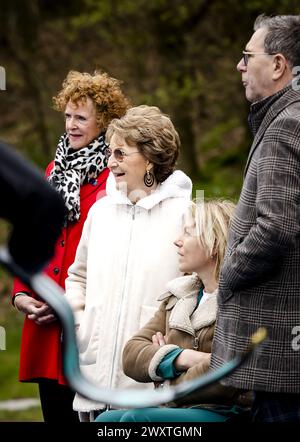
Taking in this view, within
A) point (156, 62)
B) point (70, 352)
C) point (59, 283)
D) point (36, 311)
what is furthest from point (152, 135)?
point (156, 62)

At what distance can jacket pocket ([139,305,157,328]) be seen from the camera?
4422mm

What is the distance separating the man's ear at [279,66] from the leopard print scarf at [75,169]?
3.98 feet

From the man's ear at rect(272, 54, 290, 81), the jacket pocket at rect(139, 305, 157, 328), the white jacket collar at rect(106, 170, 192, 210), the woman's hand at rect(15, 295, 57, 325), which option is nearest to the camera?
the man's ear at rect(272, 54, 290, 81)

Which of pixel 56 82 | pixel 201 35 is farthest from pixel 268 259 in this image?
pixel 56 82

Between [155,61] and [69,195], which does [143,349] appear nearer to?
[69,195]

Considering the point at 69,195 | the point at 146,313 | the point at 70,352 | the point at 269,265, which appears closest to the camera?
the point at 70,352

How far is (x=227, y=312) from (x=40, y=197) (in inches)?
60.8

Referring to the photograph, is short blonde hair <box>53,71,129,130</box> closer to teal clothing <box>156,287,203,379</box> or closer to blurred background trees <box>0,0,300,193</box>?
teal clothing <box>156,287,203,379</box>

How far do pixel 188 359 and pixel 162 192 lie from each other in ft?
2.69

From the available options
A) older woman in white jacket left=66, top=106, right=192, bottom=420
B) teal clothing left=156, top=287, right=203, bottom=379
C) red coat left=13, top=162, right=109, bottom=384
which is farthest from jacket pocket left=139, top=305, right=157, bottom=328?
red coat left=13, top=162, right=109, bottom=384

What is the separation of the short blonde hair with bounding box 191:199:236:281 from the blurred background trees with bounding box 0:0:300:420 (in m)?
6.80

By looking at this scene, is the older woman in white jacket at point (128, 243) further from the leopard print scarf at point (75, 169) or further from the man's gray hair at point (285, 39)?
the man's gray hair at point (285, 39)

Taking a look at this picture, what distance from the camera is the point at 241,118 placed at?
43.4 ft

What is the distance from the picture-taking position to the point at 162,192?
15.0 feet
